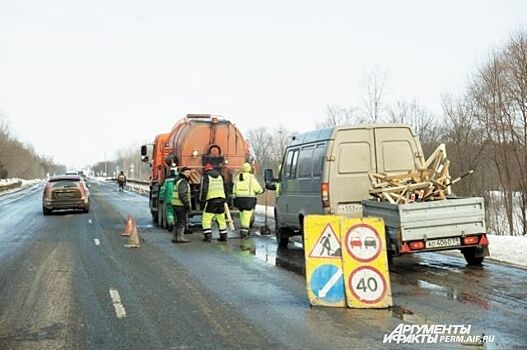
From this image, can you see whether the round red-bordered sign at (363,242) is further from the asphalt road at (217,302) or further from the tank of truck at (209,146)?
the tank of truck at (209,146)

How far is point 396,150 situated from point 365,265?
16.3 feet

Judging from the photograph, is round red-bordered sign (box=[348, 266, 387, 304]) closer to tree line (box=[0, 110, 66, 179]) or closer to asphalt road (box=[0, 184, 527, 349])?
asphalt road (box=[0, 184, 527, 349])

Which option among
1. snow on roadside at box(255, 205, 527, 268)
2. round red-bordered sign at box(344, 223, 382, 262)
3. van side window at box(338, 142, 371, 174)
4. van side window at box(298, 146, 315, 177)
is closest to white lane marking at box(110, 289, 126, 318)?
round red-bordered sign at box(344, 223, 382, 262)

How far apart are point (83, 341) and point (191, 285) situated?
3375 mm

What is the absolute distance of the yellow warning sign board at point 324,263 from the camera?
7.93 meters

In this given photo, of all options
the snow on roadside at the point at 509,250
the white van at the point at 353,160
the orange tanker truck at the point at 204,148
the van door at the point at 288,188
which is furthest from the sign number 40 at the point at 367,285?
the orange tanker truck at the point at 204,148

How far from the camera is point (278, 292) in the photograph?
9.07 metres

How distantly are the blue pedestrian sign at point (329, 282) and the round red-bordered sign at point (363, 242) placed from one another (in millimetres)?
286

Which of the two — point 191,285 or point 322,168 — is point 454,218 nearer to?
point 322,168

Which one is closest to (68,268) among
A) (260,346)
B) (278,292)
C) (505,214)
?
(278,292)

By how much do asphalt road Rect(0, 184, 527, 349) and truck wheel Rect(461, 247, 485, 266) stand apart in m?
0.18

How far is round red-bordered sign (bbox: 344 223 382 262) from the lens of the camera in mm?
7934

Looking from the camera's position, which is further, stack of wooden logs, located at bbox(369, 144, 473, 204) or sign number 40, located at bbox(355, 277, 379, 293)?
stack of wooden logs, located at bbox(369, 144, 473, 204)

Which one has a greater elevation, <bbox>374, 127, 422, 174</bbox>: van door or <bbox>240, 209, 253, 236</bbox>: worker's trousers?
<bbox>374, 127, 422, 174</bbox>: van door
